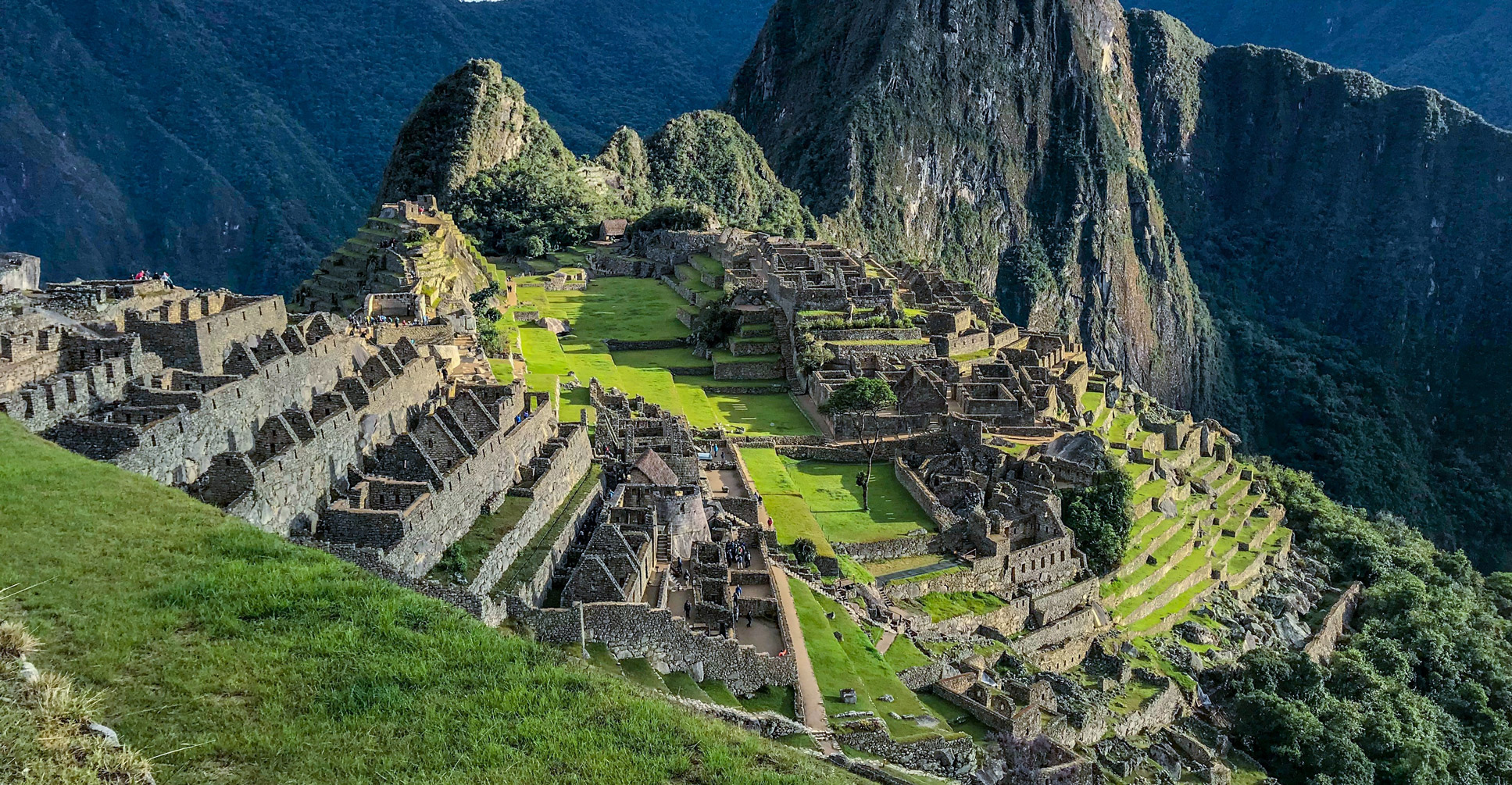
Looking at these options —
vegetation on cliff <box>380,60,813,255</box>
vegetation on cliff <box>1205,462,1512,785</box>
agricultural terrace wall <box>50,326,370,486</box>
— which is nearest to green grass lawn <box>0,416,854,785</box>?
agricultural terrace wall <box>50,326,370,486</box>

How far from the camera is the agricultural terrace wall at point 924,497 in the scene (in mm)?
A: 33812

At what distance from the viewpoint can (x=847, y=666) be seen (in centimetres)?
2303

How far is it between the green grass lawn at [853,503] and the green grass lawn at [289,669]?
18145mm

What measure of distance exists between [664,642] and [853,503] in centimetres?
1617

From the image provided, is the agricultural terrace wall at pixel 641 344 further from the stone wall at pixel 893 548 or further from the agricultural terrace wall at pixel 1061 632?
the agricultural terrace wall at pixel 1061 632

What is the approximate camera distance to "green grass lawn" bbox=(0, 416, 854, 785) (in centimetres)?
1075

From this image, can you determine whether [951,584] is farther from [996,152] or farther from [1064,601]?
[996,152]

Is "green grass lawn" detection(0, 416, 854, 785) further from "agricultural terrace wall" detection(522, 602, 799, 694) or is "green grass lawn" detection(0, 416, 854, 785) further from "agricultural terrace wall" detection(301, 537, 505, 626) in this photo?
"agricultural terrace wall" detection(522, 602, 799, 694)

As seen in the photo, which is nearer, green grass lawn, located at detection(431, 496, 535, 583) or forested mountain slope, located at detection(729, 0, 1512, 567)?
green grass lawn, located at detection(431, 496, 535, 583)

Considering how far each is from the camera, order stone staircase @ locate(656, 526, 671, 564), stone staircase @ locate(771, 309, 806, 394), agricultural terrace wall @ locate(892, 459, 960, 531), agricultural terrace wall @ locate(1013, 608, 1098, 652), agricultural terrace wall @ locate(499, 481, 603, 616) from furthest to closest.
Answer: stone staircase @ locate(771, 309, 806, 394)
agricultural terrace wall @ locate(892, 459, 960, 531)
agricultural terrace wall @ locate(1013, 608, 1098, 652)
stone staircase @ locate(656, 526, 671, 564)
agricultural terrace wall @ locate(499, 481, 603, 616)

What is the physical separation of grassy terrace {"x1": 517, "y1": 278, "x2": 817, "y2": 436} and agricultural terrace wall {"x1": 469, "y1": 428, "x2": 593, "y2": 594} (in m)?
4.71

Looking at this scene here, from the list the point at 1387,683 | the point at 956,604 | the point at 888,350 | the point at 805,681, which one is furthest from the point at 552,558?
the point at 888,350

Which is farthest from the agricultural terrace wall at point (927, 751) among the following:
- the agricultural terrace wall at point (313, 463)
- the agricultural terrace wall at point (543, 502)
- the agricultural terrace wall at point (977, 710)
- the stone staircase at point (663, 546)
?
the agricultural terrace wall at point (313, 463)

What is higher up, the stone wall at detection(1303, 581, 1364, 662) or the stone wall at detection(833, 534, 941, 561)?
the stone wall at detection(833, 534, 941, 561)
